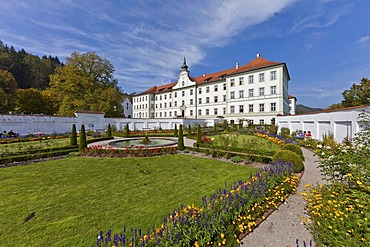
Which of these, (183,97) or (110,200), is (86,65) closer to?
(183,97)

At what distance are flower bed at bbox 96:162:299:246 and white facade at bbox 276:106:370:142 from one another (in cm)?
973

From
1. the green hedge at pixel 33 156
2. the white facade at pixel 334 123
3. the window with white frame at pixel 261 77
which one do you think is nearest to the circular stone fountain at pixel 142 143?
the green hedge at pixel 33 156

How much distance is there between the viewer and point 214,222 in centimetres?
294

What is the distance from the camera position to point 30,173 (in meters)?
7.21

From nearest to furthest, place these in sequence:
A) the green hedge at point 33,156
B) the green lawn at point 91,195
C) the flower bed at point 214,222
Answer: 1. the flower bed at point 214,222
2. the green lawn at point 91,195
3. the green hedge at point 33,156

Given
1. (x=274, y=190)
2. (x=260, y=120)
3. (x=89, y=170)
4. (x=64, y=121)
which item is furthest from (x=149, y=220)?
(x=260, y=120)

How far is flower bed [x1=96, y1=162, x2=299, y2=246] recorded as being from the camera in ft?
8.33

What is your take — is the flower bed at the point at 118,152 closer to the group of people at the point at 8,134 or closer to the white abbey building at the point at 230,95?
the group of people at the point at 8,134

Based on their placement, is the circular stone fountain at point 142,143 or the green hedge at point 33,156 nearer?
the green hedge at point 33,156

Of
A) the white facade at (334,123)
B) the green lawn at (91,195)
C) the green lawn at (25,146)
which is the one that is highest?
the white facade at (334,123)

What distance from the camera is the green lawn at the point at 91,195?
342cm

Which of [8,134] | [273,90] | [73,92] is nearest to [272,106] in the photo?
[273,90]

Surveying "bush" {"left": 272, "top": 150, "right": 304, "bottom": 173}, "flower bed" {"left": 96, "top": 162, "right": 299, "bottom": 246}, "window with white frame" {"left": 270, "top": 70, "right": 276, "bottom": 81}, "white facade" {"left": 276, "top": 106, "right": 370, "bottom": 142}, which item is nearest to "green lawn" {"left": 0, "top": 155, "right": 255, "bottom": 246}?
"flower bed" {"left": 96, "top": 162, "right": 299, "bottom": 246}

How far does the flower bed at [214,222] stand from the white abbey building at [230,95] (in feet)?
102
